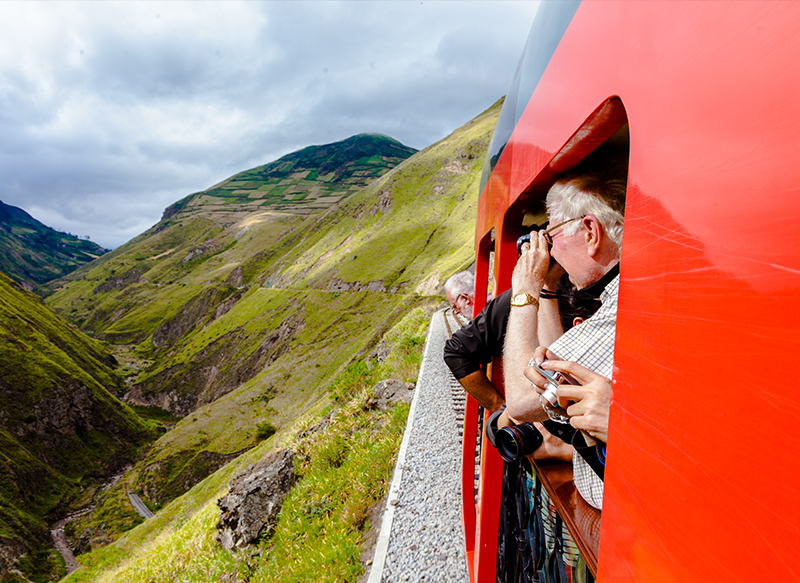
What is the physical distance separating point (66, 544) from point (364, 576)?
62.4 meters

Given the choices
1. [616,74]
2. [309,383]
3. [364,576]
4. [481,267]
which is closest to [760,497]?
[616,74]

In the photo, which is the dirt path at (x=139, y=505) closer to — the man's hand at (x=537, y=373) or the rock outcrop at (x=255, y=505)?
the rock outcrop at (x=255, y=505)

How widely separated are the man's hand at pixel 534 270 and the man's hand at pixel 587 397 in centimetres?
52

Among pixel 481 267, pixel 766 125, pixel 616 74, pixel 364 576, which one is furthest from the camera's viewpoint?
pixel 364 576

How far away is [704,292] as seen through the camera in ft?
2.10

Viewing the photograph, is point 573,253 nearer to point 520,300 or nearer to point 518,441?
point 520,300

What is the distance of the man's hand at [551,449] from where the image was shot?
1.87 meters

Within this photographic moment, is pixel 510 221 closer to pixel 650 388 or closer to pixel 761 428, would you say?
pixel 650 388

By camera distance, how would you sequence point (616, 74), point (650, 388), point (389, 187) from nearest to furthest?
point (650, 388), point (616, 74), point (389, 187)

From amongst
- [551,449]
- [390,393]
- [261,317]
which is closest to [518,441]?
[551,449]

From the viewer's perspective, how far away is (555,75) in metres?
1.44

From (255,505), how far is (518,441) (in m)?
7.78

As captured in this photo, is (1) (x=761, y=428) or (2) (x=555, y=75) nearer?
(1) (x=761, y=428)

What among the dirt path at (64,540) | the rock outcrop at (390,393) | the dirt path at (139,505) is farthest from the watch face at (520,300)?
the dirt path at (139,505)
